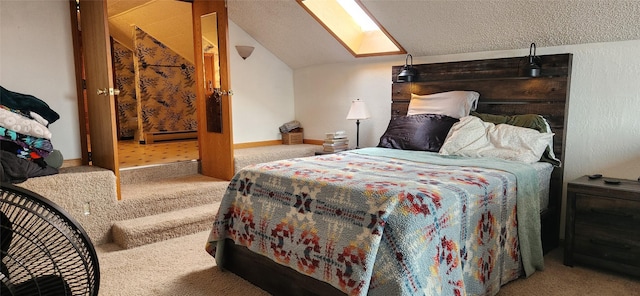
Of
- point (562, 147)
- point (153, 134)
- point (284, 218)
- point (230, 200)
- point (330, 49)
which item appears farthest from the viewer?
point (153, 134)

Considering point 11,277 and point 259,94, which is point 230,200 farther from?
point 259,94

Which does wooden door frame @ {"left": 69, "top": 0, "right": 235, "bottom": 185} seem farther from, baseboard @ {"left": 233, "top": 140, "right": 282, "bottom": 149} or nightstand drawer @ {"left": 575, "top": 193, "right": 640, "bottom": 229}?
nightstand drawer @ {"left": 575, "top": 193, "right": 640, "bottom": 229}

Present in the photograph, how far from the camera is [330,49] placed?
170 inches

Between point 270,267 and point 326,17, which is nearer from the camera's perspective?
point 270,267

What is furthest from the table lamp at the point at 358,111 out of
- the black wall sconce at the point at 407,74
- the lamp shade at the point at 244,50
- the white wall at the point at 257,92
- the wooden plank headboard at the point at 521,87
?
the lamp shade at the point at 244,50

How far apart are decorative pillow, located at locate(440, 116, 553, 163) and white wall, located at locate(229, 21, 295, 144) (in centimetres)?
248

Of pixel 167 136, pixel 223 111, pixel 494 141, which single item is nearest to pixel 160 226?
pixel 223 111

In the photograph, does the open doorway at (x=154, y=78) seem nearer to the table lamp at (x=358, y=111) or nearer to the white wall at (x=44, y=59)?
the white wall at (x=44, y=59)

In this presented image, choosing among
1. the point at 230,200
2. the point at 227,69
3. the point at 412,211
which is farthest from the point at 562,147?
the point at 227,69

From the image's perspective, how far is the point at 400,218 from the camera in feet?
5.34

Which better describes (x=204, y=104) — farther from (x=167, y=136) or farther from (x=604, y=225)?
(x=604, y=225)

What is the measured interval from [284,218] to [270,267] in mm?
319

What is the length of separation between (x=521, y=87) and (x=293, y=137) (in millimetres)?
2707

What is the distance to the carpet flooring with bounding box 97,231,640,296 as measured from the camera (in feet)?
7.32
